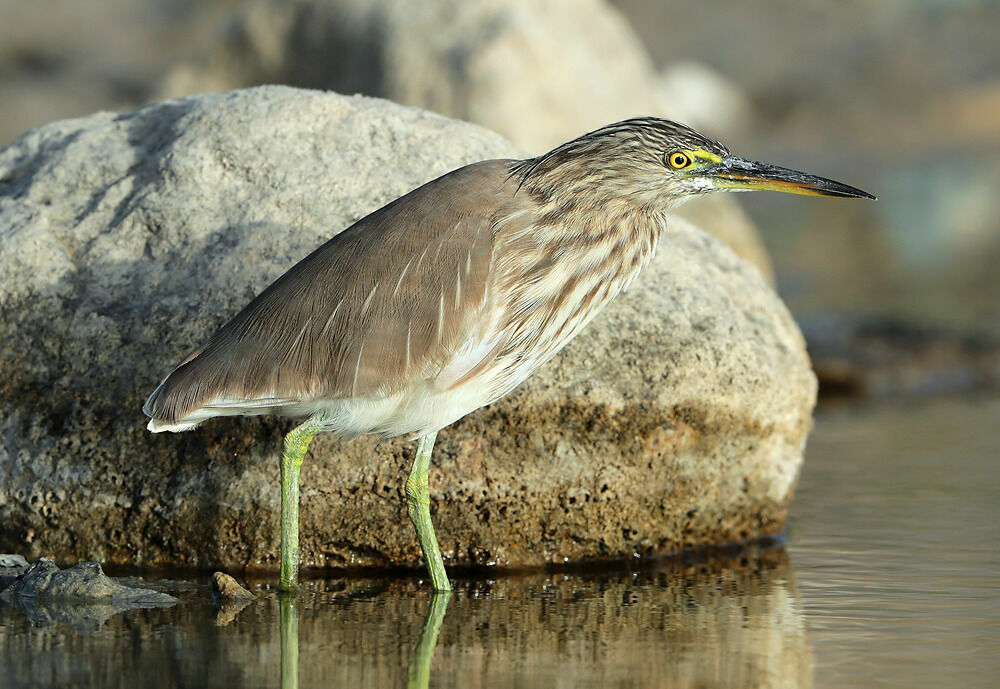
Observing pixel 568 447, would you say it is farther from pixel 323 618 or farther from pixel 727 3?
pixel 727 3

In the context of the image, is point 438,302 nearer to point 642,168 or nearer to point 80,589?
point 642,168

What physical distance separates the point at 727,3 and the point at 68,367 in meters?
35.4

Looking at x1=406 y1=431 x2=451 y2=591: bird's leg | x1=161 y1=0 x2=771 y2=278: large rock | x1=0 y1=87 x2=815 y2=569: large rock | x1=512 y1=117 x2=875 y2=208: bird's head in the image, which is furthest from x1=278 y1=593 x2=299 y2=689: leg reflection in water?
x1=161 y1=0 x2=771 y2=278: large rock

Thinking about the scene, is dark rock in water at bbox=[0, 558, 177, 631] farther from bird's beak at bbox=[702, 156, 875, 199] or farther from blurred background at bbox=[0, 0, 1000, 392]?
blurred background at bbox=[0, 0, 1000, 392]

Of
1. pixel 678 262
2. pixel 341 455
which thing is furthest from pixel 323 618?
pixel 678 262

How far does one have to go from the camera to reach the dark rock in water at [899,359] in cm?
1191

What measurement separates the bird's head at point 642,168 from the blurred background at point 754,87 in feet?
20.5

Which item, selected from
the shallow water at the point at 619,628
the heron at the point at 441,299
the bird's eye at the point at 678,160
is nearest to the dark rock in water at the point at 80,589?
the shallow water at the point at 619,628

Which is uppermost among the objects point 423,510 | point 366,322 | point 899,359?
point 899,359

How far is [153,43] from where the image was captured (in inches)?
1160

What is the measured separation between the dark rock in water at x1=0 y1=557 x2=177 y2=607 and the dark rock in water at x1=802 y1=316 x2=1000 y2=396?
7.15 m

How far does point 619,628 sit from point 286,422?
1.84 m

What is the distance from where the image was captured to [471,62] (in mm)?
12586

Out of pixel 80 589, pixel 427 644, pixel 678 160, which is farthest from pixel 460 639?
pixel 678 160
